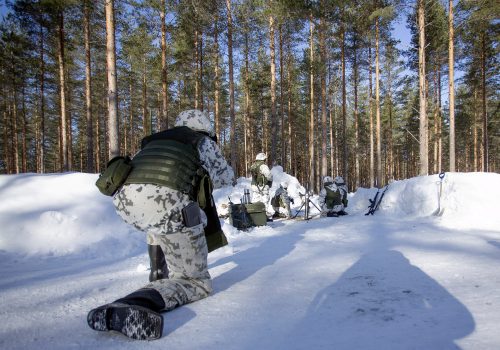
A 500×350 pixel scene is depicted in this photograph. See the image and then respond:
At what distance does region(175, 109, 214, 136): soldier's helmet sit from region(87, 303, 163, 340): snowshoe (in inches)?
58.2

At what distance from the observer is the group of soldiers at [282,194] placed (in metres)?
8.66

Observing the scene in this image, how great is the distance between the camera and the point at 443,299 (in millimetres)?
2203

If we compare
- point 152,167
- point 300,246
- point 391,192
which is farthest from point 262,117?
point 152,167

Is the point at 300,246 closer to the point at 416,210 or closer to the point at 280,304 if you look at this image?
the point at 280,304

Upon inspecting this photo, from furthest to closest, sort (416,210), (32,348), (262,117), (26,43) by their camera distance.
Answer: (262,117)
(26,43)
(416,210)
(32,348)

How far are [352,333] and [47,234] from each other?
5.02 metres

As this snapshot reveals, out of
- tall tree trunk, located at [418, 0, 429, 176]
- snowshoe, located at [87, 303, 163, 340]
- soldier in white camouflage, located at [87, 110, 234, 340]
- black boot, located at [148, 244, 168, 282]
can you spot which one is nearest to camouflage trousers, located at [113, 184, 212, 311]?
soldier in white camouflage, located at [87, 110, 234, 340]

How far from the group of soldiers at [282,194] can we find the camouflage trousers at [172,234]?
19.8ft

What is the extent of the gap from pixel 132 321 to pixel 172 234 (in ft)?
2.34

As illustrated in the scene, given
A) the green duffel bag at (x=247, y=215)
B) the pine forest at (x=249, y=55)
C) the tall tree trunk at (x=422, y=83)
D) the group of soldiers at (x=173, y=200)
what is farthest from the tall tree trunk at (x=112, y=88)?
the tall tree trunk at (x=422, y=83)

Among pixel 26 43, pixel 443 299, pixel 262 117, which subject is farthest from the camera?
pixel 262 117

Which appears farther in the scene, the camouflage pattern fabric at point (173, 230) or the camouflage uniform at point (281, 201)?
the camouflage uniform at point (281, 201)

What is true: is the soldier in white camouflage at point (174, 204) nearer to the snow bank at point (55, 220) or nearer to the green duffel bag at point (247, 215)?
the snow bank at point (55, 220)

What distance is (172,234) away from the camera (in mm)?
2359
